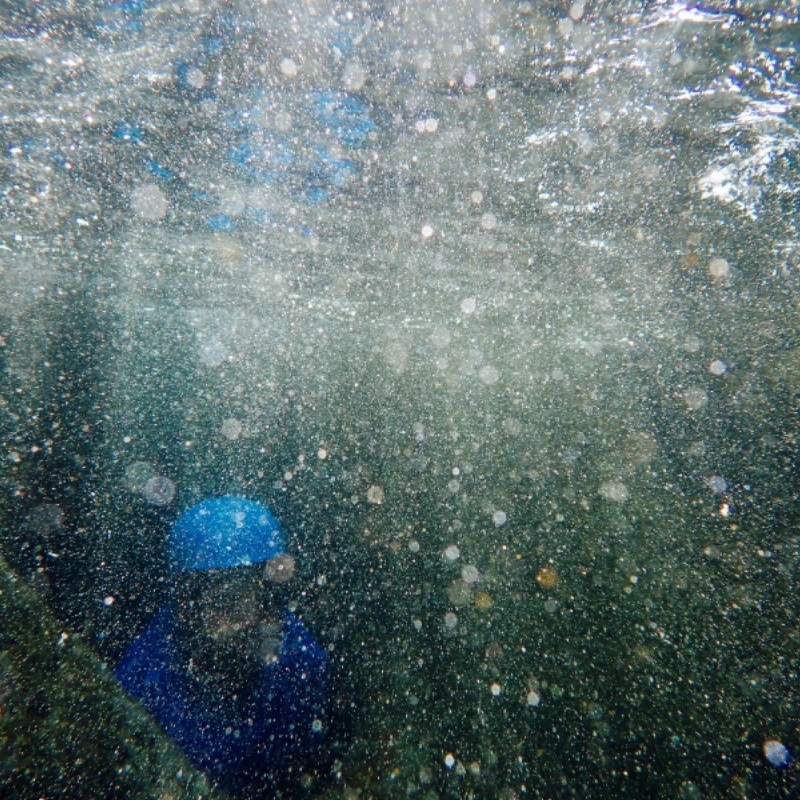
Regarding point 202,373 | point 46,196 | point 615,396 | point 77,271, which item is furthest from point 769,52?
point 202,373

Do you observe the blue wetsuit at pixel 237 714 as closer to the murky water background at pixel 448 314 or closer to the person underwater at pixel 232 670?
the person underwater at pixel 232 670

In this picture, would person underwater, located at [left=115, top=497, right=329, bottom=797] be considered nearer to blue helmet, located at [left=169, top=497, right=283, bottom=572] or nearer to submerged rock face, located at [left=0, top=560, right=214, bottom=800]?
blue helmet, located at [left=169, top=497, right=283, bottom=572]

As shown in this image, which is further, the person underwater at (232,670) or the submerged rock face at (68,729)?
the person underwater at (232,670)

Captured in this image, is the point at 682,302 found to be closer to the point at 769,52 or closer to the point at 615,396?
the point at 769,52

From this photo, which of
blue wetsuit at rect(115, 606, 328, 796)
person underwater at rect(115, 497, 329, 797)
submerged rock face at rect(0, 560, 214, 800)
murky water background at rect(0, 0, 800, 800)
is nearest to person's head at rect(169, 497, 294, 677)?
person underwater at rect(115, 497, 329, 797)

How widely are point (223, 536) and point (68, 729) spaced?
A: 5.21 meters

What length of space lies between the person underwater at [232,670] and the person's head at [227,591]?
2 centimetres

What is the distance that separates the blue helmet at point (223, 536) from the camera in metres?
7.99

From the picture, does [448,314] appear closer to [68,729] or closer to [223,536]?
[223,536]

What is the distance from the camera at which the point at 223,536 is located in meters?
9.09

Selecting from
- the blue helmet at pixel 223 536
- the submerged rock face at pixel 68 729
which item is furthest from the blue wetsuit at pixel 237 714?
the blue helmet at pixel 223 536

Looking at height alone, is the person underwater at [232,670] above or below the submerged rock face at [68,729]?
below

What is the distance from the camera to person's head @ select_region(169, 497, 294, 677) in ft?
21.7

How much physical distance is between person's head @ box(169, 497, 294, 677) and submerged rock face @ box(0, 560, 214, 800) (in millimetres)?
1494
